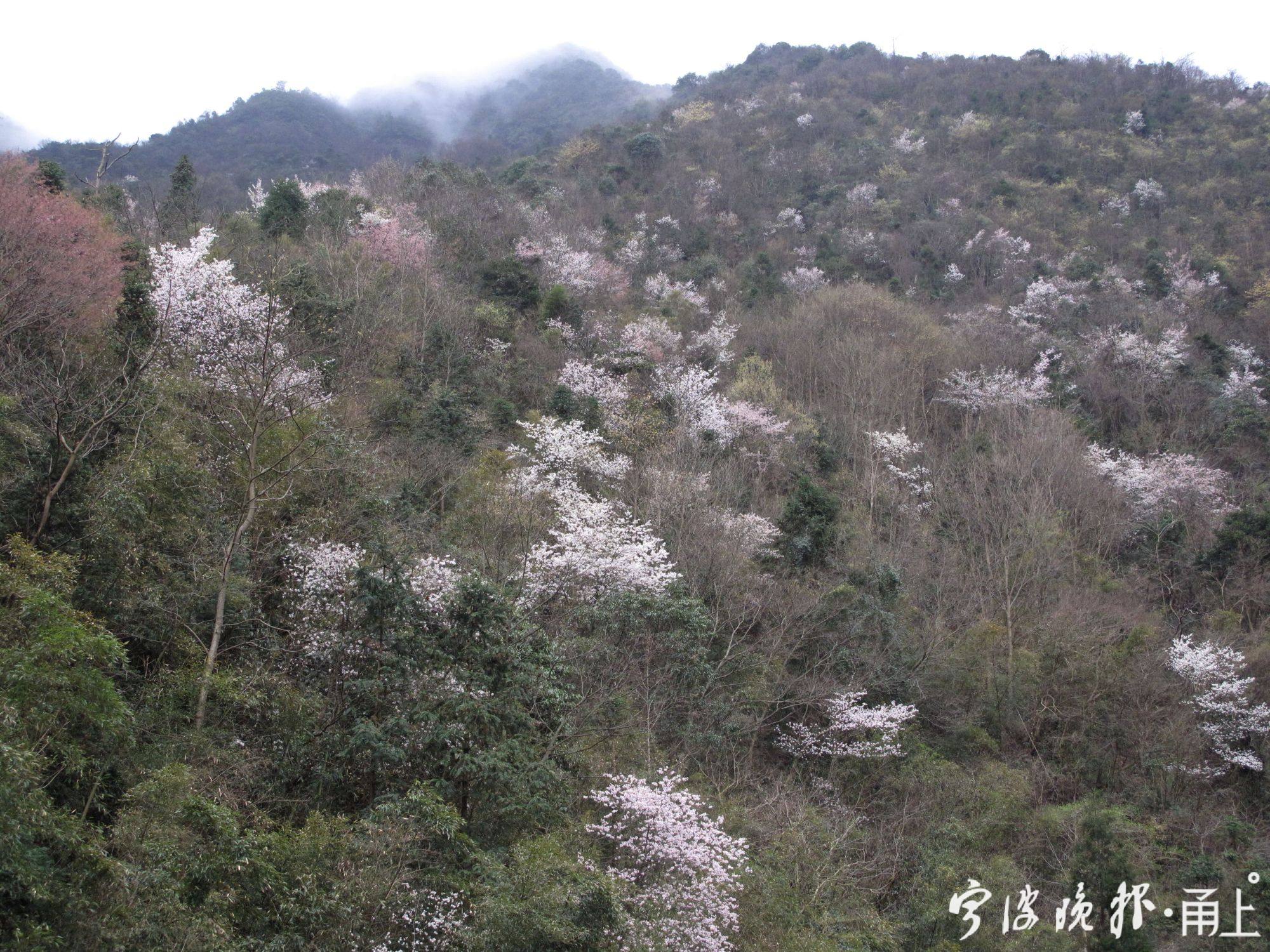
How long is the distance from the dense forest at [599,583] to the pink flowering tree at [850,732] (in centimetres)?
9

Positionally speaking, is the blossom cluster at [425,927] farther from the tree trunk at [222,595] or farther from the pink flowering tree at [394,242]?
the pink flowering tree at [394,242]

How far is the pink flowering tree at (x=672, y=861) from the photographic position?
25.6ft

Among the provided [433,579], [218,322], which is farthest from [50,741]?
[218,322]

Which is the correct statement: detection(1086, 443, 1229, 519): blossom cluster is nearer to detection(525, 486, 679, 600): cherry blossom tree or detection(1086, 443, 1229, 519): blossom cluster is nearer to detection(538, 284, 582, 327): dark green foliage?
detection(525, 486, 679, 600): cherry blossom tree

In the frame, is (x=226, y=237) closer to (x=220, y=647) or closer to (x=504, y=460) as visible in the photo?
(x=504, y=460)

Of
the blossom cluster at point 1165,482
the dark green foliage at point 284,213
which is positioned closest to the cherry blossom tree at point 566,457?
the dark green foliage at point 284,213

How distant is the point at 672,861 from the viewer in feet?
29.1

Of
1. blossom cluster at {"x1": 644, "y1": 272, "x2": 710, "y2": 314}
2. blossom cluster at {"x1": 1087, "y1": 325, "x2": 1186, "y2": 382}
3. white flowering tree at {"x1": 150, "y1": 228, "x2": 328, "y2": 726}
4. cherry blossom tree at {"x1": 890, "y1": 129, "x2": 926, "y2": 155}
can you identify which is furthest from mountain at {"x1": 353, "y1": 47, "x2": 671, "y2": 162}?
white flowering tree at {"x1": 150, "y1": 228, "x2": 328, "y2": 726}

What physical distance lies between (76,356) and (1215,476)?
25.3 metres

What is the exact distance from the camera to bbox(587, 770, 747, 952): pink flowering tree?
25.6 ft

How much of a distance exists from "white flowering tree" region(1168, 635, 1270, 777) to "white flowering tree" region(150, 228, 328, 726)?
49.9 ft

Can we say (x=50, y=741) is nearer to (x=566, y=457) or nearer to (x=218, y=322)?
(x=218, y=322)

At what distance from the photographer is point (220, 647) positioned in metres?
9.32

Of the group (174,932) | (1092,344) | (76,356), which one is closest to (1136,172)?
(1092,344)
